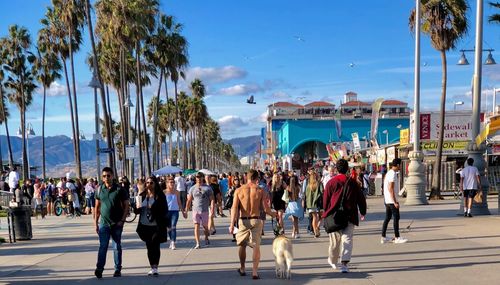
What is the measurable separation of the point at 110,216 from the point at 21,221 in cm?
807

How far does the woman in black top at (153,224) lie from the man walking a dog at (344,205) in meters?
2.66

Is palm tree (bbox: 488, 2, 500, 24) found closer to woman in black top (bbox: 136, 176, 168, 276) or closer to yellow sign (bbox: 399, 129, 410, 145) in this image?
woman in black top (bbox: 136, 176, 168, 276)

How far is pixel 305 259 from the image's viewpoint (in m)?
11.5

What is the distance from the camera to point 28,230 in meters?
17.1

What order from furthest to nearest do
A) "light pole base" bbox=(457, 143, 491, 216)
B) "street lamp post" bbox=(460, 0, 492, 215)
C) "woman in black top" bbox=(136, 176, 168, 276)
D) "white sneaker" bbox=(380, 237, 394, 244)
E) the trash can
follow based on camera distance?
"light pole base" bbox=(457, 143, 491, 216) → "street lamp post" bbox=(460, 0, 492, 215) → the trash can → "white sneaker" bbox=(380, 237, 394, 244) → "woman in black top" bbox=(136, 176, 168, 276)

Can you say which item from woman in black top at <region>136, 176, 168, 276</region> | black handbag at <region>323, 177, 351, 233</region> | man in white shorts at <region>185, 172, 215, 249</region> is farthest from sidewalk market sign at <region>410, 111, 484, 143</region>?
woman in black top at <region>136, 176, 168, 276</region>

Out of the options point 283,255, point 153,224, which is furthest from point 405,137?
point 283,255

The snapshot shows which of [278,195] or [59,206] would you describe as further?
[59,206]

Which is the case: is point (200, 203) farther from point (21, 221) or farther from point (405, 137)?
Result: point (405, 137)

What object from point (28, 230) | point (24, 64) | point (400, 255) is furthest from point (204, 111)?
point (400, 255)

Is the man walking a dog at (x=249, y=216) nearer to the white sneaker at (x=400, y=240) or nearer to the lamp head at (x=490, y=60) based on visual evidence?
the white sneaker at (x=400, y=240)

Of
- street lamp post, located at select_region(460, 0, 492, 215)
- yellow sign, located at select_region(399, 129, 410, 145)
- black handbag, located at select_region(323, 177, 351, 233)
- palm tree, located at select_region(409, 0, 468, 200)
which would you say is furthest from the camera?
yellow sign, located at select_region(399, 129, 410, 145)

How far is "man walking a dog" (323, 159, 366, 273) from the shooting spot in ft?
31.7

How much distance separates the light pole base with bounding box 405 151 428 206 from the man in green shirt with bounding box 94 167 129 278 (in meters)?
16.0
